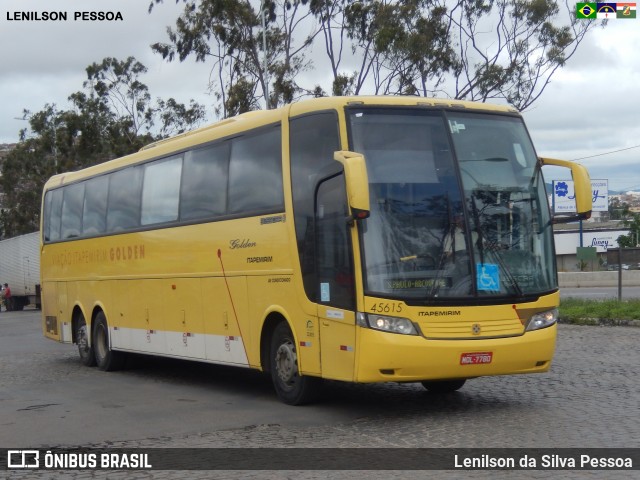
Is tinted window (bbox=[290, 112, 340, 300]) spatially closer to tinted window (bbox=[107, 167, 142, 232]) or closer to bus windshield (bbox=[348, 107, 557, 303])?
bus windshield (bbox=[348, 107, 557, 303])

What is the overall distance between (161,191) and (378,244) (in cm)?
573

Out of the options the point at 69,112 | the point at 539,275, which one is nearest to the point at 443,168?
the point at 539,275

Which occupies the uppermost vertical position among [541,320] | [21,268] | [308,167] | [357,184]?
[308,167]

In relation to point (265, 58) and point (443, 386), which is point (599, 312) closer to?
point (443, 386)

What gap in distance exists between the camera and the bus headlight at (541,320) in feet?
34.0

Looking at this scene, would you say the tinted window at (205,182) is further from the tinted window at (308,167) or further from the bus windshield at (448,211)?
the bus windshield at (448,211)

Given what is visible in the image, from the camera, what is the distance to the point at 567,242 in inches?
2847

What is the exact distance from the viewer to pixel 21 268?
49.2m

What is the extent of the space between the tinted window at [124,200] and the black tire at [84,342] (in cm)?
241

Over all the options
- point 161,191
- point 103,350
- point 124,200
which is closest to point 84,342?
point 103,350

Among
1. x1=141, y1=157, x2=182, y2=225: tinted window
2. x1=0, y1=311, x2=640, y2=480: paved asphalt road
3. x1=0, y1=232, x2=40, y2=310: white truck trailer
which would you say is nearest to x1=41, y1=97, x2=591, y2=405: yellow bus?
x1=0, y1=311, x2=640, y2=480: paved asphalt road

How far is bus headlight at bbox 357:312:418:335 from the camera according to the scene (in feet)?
32.1

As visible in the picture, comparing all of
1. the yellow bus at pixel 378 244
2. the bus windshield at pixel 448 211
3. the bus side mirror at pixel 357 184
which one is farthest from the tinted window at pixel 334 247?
the bus side mirror at pixel 357 184

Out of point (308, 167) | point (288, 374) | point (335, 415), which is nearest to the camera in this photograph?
point (335, 415)
